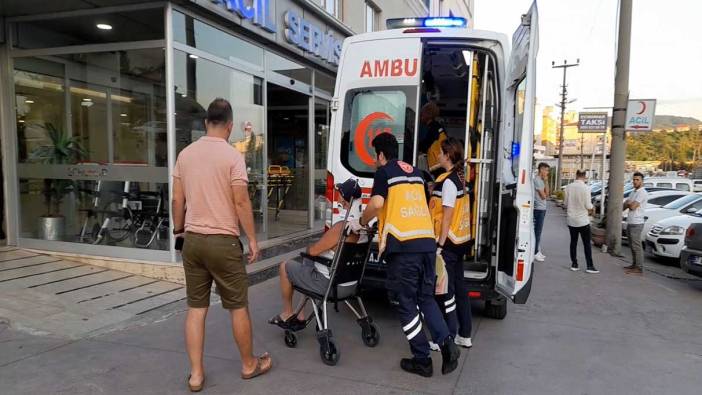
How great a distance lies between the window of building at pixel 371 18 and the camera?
1275 centimetres

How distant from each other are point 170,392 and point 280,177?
7415 millimetres

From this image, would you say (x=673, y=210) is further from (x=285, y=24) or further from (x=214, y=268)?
(x=214, y=268)

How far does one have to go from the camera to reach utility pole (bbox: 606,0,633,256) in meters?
9.41

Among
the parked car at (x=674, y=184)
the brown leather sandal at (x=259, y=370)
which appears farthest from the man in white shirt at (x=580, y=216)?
the parked car at (x=674, y=184)

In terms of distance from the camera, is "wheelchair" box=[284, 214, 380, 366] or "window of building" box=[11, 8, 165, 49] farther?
"window of building" box=[11, 8, 165, 49]

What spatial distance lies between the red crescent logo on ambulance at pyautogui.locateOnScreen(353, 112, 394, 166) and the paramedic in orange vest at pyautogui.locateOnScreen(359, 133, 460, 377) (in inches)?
45.8

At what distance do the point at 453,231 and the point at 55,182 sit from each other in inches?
229

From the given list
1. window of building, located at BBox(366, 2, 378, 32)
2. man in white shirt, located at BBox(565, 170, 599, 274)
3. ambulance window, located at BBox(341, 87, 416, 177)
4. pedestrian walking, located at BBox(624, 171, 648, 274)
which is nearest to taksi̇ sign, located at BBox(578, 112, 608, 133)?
window of building, located at BBox(366, 2, 378, 32)

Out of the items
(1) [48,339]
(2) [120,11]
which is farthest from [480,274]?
(2) [120,11]

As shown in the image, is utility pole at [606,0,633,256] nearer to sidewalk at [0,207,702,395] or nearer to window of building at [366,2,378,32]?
sidewalk at [0,207,702,395]

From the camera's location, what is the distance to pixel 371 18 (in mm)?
13102

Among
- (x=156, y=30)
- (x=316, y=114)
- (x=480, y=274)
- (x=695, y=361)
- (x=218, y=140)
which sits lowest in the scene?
(x=695, y=361)

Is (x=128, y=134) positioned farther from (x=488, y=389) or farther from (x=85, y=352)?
(x=488, y=389)

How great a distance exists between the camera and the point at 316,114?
9.94 metres
